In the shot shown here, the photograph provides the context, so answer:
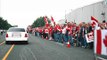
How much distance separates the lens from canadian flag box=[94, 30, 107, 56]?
12.1 meters

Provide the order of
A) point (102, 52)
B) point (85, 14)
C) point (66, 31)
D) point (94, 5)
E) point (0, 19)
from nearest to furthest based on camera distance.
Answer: point (102, 52) → point (94, 5) → point (85, 14) → point (66, 31) → point (0, 19)

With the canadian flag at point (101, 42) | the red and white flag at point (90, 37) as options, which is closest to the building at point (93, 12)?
the red and white flag at point (90, 37)

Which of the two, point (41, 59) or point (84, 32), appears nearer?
point (41, 59)

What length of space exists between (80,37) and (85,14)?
8.33 ft

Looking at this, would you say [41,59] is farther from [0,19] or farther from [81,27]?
[0,19]

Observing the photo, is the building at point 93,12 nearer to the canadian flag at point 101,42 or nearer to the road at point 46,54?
the road at point 46,54

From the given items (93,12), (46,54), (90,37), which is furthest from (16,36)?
(46,54)

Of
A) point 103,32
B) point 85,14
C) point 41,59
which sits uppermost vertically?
point 85,14

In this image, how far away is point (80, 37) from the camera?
24.7 meters

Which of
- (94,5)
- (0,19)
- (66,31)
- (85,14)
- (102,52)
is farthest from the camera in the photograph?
(0,19)

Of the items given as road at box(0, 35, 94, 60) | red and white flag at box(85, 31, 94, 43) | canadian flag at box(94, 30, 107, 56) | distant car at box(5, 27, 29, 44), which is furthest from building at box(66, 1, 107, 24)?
canadian flag at box(94, 30, 107, 56)

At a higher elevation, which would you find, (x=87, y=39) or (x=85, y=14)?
(x=85, y=14)

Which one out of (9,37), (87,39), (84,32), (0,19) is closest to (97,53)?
(87,39)

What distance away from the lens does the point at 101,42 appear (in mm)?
12414
